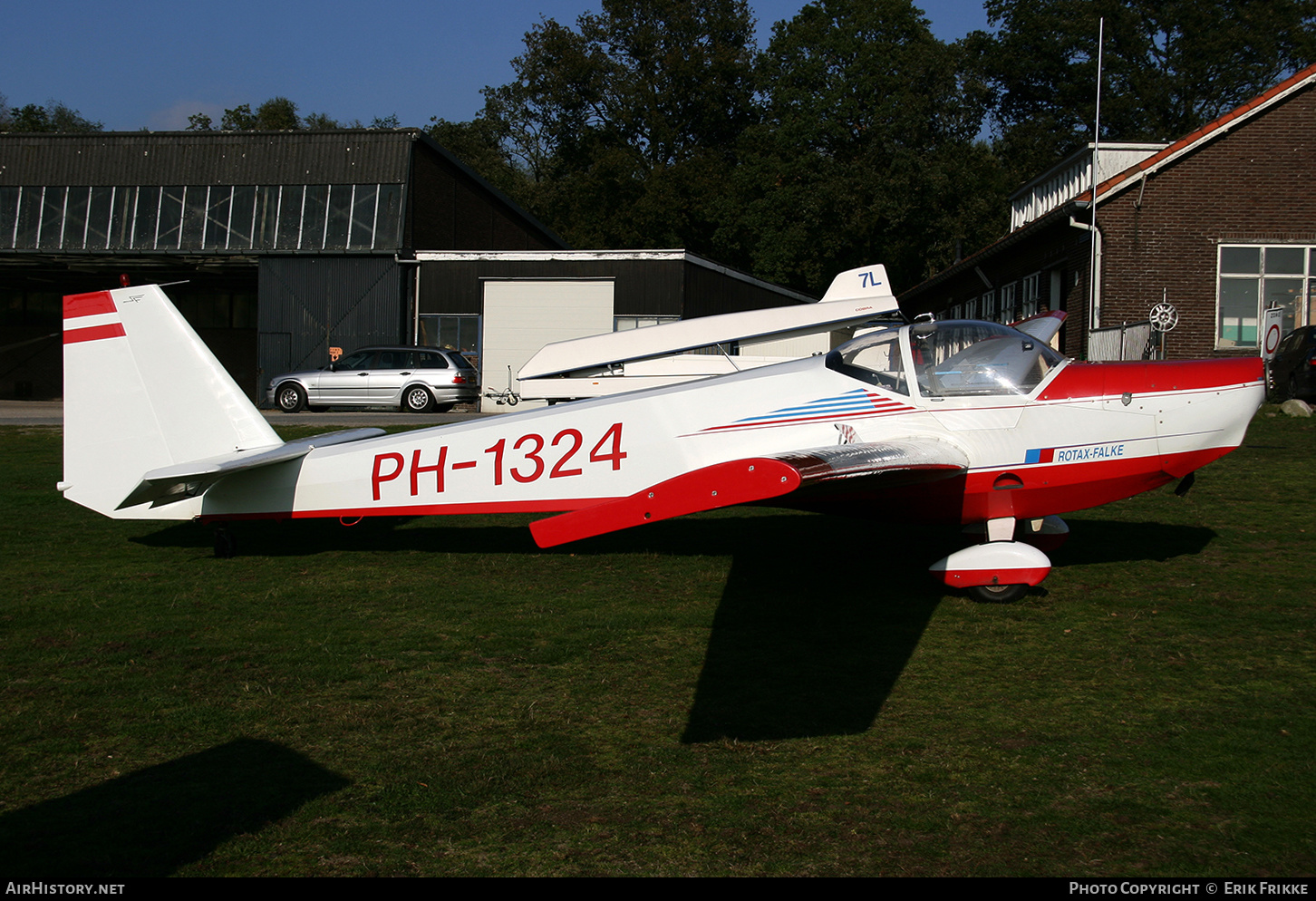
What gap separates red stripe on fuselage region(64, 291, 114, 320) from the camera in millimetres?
8031

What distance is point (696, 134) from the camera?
59781 mm

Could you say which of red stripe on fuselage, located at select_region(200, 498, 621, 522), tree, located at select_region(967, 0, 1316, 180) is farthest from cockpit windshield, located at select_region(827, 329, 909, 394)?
tree, located at select_region(967, 0, 1316, 180)

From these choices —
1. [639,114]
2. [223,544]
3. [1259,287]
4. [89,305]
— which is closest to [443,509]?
[223,544]

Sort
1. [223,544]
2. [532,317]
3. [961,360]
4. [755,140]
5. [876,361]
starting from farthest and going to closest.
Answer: [755,140], [532,317], [223,544], [876,361], [961,360]

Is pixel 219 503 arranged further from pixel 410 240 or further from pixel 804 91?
pixel 804 91

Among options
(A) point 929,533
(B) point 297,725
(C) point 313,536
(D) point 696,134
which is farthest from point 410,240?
(D) point 696,134

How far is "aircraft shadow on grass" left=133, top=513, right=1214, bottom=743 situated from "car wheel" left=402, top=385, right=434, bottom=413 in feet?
46.6

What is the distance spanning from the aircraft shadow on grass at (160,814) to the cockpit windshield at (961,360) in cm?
481

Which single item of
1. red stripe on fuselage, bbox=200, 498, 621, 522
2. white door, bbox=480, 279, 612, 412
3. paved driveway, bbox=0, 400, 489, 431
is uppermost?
white door, bbox=480, 279, 612, 412

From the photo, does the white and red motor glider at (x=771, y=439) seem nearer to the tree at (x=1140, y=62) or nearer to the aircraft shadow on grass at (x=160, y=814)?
the aircraft shadow on grass at (x=160, y=814)

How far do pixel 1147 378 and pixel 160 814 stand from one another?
6626mm

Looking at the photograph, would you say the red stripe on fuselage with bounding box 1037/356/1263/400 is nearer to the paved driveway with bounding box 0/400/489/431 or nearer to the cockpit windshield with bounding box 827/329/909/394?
the cockpit windshield with bounding box 827/329/909/394

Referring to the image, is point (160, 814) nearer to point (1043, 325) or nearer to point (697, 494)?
point (697, 494)

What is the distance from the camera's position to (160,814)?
3771mm
